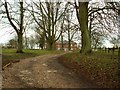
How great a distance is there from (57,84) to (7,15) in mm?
20791

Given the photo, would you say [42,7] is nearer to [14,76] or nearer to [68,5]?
[68,5]

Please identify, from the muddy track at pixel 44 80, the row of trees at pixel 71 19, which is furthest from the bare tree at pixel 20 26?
the muddy track at pixel 44 80

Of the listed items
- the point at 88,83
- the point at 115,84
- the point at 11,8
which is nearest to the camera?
the point at 115,84

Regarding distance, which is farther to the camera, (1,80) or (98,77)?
(98,77)

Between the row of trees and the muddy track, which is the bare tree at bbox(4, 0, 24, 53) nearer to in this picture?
the row of trees

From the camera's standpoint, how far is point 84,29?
22.5m

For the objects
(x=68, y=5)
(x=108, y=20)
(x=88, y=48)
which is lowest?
(x=88, y=48)

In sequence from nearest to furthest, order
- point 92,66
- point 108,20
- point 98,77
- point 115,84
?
point 115,84
point 98,77
point 92,66
point 108,20

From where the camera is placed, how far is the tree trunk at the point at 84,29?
22156mm

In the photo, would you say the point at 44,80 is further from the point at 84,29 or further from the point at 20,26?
the point at 20,26

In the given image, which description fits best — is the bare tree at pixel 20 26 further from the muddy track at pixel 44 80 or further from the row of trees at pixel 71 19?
the muddy track at pixel 44 80

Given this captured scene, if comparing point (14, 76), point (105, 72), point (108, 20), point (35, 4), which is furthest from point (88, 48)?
point (35, 4)

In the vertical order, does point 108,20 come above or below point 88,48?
above

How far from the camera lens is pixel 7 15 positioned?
2991cm
